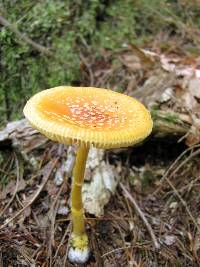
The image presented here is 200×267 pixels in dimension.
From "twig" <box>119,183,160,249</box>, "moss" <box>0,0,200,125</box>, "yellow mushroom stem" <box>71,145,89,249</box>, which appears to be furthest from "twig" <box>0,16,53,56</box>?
"yellow mushroom stem" <box>71,145,89,249</box>

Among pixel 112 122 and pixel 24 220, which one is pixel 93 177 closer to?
pixel 24 220

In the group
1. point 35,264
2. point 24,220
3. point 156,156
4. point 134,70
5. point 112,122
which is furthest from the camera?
point 134,70

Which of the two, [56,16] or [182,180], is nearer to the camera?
[182,180]

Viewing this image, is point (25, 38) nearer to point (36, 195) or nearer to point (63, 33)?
point (63, 33)

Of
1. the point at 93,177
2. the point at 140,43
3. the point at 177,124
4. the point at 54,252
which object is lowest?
the point at 54,252

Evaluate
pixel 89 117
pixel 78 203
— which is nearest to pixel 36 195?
pixel 78 203

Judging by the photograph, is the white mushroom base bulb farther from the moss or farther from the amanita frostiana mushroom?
the moss

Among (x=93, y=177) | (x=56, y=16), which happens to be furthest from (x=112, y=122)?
(x=56, y=16)
